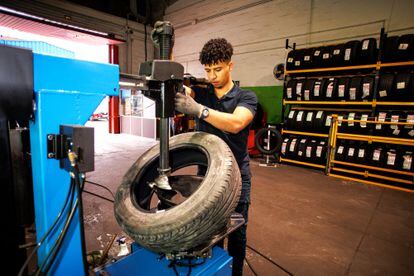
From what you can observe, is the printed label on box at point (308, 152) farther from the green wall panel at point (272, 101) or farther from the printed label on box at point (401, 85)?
the printed label on box at point (401, 85)

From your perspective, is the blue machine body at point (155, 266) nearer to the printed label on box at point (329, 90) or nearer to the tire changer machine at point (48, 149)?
the tire changer machine at point (48, 149)

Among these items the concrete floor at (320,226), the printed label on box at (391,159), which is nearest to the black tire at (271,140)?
the concrete floor at (320,226)

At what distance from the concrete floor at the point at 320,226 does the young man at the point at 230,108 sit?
707mm

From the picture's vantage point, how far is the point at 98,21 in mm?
7691

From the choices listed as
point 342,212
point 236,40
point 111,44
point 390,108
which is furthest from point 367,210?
point 111,44

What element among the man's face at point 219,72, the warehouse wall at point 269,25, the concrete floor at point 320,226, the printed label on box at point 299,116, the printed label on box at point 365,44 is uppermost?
the warehouse wall at point 269,25

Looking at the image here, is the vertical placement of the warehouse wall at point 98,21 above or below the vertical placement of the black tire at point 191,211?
above

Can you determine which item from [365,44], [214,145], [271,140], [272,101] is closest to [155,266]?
[214,145]

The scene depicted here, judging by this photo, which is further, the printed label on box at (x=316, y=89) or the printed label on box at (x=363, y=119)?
the printed label on box at (x=316, y=89)

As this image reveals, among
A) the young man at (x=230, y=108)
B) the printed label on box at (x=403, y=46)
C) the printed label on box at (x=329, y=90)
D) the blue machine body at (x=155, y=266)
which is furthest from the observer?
the printed label on box at (x=329, y=90)

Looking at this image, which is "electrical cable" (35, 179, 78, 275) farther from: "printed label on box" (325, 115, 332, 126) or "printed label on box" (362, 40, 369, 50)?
"printed label on box" (362, 40, 369, 50)

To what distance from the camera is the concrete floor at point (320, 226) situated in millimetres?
1917

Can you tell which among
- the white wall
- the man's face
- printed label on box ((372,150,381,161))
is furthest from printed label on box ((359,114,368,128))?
the man's face

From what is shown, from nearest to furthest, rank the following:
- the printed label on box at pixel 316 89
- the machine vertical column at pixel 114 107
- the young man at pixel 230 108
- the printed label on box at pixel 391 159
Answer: the young man at pixel 230 108, the printed label on box at pixel 391 159, the printed label on box at pixel 316 89, the machine vertical column at pixel 114 107
